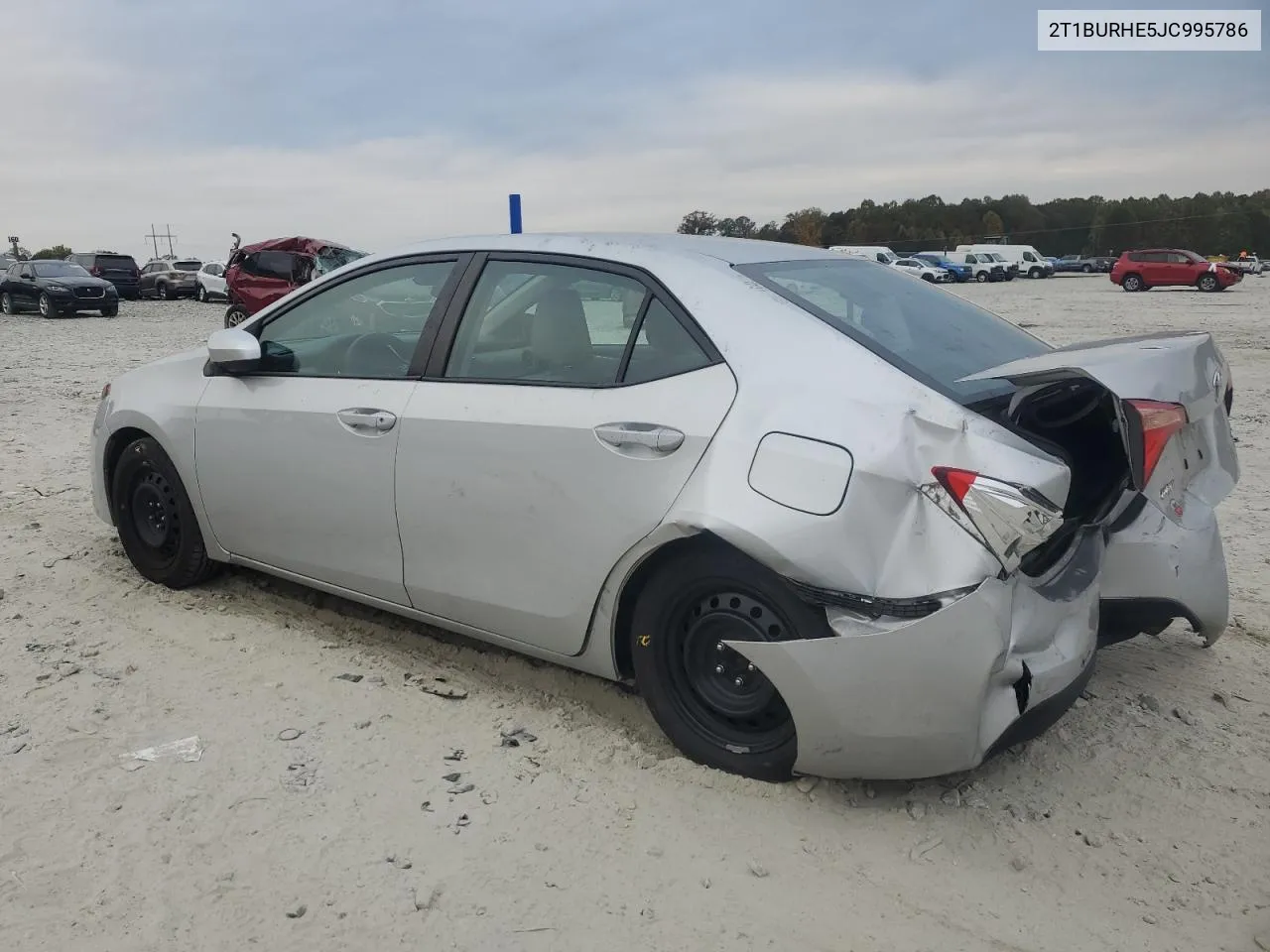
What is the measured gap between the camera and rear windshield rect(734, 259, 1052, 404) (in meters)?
2.83

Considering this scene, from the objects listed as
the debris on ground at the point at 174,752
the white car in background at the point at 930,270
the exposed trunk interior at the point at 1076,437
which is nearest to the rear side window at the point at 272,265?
the debris on ground at the point at 174,752

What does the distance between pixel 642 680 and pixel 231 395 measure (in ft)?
6.81

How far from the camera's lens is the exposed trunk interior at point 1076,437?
2697 millimetres

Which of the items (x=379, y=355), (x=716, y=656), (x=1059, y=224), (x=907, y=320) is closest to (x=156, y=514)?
(x=379, y=355)

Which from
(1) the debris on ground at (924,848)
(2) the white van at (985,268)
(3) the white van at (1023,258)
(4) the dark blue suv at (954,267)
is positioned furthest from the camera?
(3) the white van at (1023,258)

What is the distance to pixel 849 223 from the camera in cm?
9675

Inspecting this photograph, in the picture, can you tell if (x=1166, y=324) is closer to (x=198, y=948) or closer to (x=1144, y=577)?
(x=1144, y=577)

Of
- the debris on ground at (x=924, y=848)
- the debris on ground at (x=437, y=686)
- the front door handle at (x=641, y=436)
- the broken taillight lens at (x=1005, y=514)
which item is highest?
the front door handle at (x=641, y=436)

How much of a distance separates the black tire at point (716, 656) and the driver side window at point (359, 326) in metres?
1.30

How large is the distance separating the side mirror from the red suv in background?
37.5 m

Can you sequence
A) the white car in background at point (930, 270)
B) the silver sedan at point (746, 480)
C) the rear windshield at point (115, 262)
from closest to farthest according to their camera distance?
the silver sedan at point (746, 480)
the rear windshield at point (115, 262)
the white car in background at point (930, 270)

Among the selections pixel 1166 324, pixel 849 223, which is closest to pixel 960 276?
pixel 1166 324

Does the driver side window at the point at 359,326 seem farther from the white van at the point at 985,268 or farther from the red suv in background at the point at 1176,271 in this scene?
the white van at the point at 985,268

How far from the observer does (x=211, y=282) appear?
114ft
